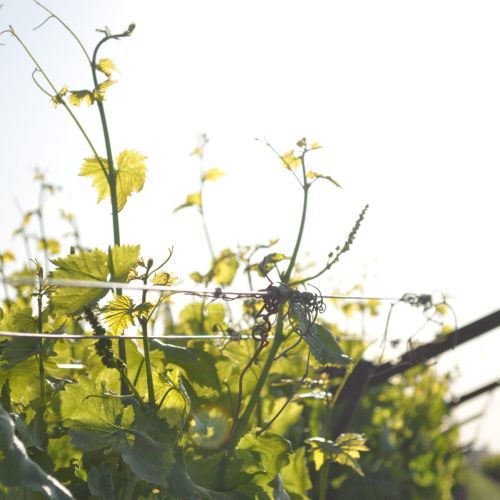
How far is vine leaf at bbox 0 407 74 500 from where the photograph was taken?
1.24m

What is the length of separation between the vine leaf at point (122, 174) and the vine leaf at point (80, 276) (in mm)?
198

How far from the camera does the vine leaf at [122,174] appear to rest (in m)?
1.87

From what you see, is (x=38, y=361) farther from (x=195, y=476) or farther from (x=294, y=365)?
(x=294, y=365)

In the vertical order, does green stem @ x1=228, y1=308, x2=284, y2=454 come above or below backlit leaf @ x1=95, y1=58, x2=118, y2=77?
below

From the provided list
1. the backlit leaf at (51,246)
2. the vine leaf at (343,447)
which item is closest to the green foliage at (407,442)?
the backlit leaf at (51,246)

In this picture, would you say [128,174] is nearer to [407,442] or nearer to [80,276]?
[80,276]

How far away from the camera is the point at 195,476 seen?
→ 1751 millimetres

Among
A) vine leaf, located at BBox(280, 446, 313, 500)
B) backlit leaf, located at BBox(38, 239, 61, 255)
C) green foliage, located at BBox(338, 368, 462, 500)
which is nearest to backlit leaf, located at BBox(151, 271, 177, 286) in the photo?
vine leaf, located at BBox(280, 446, 313, 500)

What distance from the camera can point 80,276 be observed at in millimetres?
1690

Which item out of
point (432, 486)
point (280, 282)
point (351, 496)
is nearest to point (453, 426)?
point (432, 486)

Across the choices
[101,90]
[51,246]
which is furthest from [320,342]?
[51,246]

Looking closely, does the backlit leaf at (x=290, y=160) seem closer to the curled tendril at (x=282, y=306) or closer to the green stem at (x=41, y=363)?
the curled tendril at (x=282, y=306)

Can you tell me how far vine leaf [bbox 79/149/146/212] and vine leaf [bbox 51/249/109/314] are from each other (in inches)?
7.8

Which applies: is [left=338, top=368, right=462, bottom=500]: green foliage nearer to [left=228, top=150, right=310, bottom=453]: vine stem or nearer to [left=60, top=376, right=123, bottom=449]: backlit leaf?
[left=228, top=150, right=310, bottom=453]: vine stem
